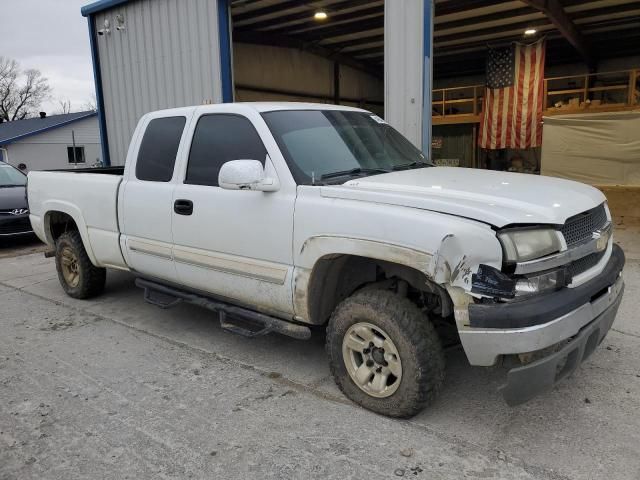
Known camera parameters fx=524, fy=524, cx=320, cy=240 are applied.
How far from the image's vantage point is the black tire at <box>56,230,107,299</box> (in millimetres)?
5574

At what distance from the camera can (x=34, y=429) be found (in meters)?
3.18

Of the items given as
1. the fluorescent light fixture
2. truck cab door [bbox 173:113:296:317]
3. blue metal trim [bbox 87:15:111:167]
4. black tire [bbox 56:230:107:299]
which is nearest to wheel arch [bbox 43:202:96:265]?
black tire [bbox 56:230:107:299]

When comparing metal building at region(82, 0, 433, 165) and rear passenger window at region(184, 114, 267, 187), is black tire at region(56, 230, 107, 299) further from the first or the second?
metal building at region(82, 0, 433, 165)

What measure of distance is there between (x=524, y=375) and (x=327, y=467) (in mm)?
1117

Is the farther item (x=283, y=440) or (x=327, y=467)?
(x=283, y=440)

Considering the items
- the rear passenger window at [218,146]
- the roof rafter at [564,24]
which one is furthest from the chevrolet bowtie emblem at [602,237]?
the roof rafter at [564,24]

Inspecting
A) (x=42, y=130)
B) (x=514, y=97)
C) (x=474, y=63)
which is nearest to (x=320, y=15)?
(x=514, y=97)

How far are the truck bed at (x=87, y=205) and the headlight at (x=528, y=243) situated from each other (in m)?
3.54

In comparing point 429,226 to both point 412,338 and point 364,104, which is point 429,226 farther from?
point 364,104

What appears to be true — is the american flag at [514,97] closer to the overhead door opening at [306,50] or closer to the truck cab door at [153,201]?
the overhead door opening at [306,50]

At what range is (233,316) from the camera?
3.99m

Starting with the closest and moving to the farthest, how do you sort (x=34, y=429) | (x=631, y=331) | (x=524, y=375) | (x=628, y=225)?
(x=524, y=375) < (x=34, y=429) < (x=631, y=331) < (x=628, y=225)

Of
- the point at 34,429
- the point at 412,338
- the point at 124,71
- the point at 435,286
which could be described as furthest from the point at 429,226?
the point at 124,71

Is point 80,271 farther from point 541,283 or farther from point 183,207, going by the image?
point 541,283
